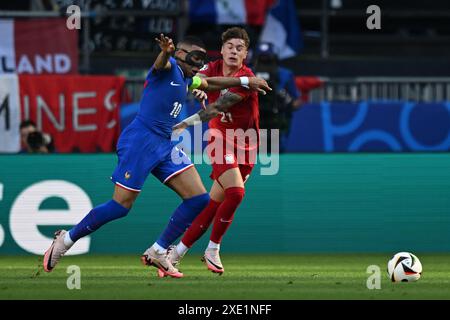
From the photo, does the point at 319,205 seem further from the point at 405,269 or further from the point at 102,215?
the point at 102,215

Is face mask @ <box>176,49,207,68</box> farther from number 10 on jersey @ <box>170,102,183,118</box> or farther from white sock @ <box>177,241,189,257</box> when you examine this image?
white sock @ <box>177,241,189,257</box>

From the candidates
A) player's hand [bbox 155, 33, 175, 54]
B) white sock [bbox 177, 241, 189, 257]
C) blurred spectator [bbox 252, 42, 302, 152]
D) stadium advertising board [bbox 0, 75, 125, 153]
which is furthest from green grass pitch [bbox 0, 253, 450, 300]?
stadium advertising board [bbox 0, 75, 125, 153]

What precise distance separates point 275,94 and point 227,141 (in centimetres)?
435

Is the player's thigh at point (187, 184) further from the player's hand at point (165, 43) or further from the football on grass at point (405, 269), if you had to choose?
the football on grass at point (405, 269)

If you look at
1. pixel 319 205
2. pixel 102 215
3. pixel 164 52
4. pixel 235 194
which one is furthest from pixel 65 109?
pixel 164 52

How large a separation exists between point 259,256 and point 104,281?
13.2 feet

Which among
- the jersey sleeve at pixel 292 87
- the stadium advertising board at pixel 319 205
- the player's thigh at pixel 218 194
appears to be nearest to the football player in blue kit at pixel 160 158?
the player's thigh at pixel 218 194

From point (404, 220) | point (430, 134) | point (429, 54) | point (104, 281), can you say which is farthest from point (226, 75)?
point (429, 54)

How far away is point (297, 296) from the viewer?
10.7 metres

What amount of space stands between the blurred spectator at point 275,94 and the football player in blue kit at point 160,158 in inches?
182

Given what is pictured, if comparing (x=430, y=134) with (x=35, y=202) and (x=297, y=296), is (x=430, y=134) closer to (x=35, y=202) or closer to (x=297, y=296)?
(x=35, y=202)

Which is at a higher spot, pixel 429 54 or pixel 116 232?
pixel 429 54

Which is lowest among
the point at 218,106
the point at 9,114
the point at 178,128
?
the point at 9,114

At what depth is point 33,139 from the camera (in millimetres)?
17625
